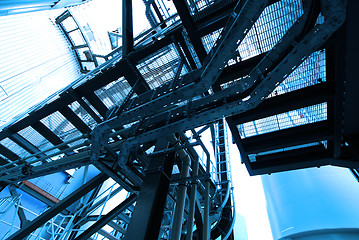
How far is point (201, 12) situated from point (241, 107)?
229cm

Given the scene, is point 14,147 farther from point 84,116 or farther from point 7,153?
point 84,116

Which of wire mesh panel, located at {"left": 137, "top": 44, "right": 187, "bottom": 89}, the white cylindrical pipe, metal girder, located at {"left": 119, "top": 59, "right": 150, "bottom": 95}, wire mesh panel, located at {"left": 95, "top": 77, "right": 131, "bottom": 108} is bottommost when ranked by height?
metal girder, located at {"left": 119, "top": 59, "right": 150, "bottom": 95}

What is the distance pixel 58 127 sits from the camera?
7.14 metres

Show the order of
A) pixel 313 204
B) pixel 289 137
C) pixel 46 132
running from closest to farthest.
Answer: pixel 289 137, pixel 46 132, pixel 313 204

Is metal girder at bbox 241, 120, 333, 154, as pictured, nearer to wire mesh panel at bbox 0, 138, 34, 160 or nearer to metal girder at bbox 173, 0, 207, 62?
metal girder at bbox 173, 0, 207, 62

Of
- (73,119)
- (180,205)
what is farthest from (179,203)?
(73,119)

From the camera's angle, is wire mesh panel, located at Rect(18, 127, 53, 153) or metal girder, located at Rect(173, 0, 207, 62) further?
wire mesh panel, located at Rect(18, 127, 53, 153)

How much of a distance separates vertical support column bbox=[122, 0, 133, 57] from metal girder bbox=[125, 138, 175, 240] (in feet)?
9.46

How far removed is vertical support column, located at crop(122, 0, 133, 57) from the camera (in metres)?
4.59

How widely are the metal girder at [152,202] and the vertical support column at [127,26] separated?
2883 mm

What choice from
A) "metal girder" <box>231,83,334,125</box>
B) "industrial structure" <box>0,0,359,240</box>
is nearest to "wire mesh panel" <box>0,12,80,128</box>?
"industrial structure" <box>0,0,359,240</box>

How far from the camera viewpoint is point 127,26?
473 centimetres

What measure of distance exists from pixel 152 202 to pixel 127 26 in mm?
4027

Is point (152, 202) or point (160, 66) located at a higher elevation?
point (160, 66)
